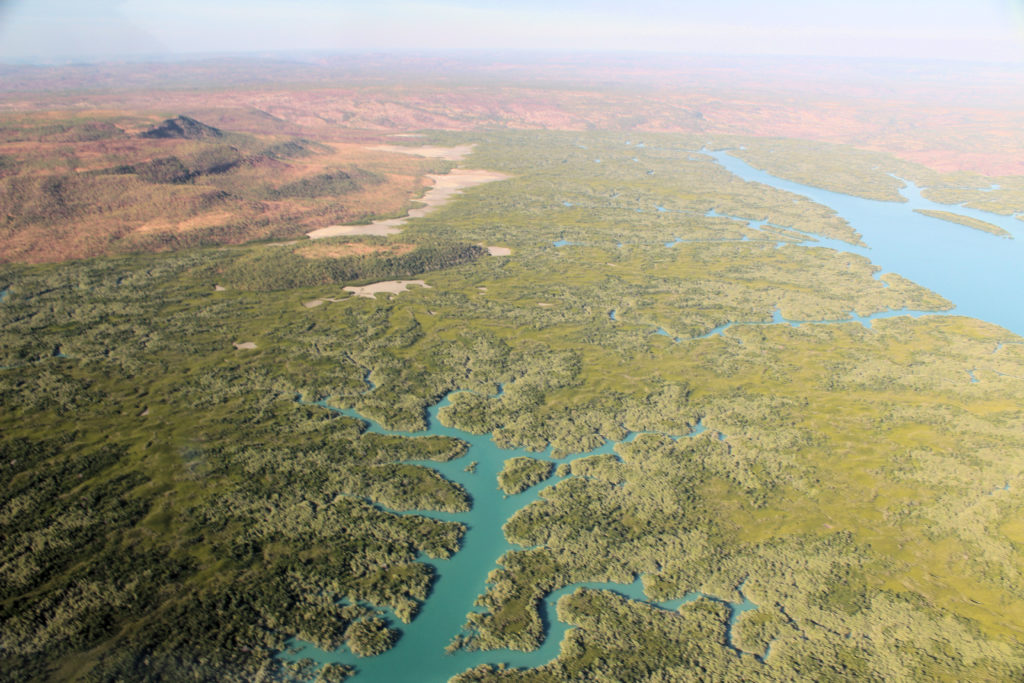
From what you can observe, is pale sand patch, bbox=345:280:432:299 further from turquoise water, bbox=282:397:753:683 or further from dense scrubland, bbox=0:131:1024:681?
turquoise water, bbox=282:397:753:683

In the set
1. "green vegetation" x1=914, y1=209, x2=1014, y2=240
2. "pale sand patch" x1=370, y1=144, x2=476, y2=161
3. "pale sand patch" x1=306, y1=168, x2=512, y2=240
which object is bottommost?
"green vegetation" x1=914, y1=209, x2=1014, y2=240

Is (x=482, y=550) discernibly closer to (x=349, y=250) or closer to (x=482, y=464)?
(x=482, y=464)

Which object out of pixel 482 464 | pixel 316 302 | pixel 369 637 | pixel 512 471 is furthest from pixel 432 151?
pixel 369 637

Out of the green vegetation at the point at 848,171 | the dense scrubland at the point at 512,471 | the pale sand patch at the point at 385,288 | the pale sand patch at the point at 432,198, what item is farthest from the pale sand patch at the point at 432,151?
the dense scrubland at the point at 512,471

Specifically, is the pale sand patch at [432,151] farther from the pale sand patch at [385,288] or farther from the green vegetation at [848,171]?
the pale sand patch at [385,288]

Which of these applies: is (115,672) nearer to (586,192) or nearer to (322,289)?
(322,289)

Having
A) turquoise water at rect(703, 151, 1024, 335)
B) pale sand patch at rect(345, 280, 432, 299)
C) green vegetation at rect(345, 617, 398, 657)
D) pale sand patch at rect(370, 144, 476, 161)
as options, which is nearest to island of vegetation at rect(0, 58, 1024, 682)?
green vegetation at rect(345, 617, 398, 657)
